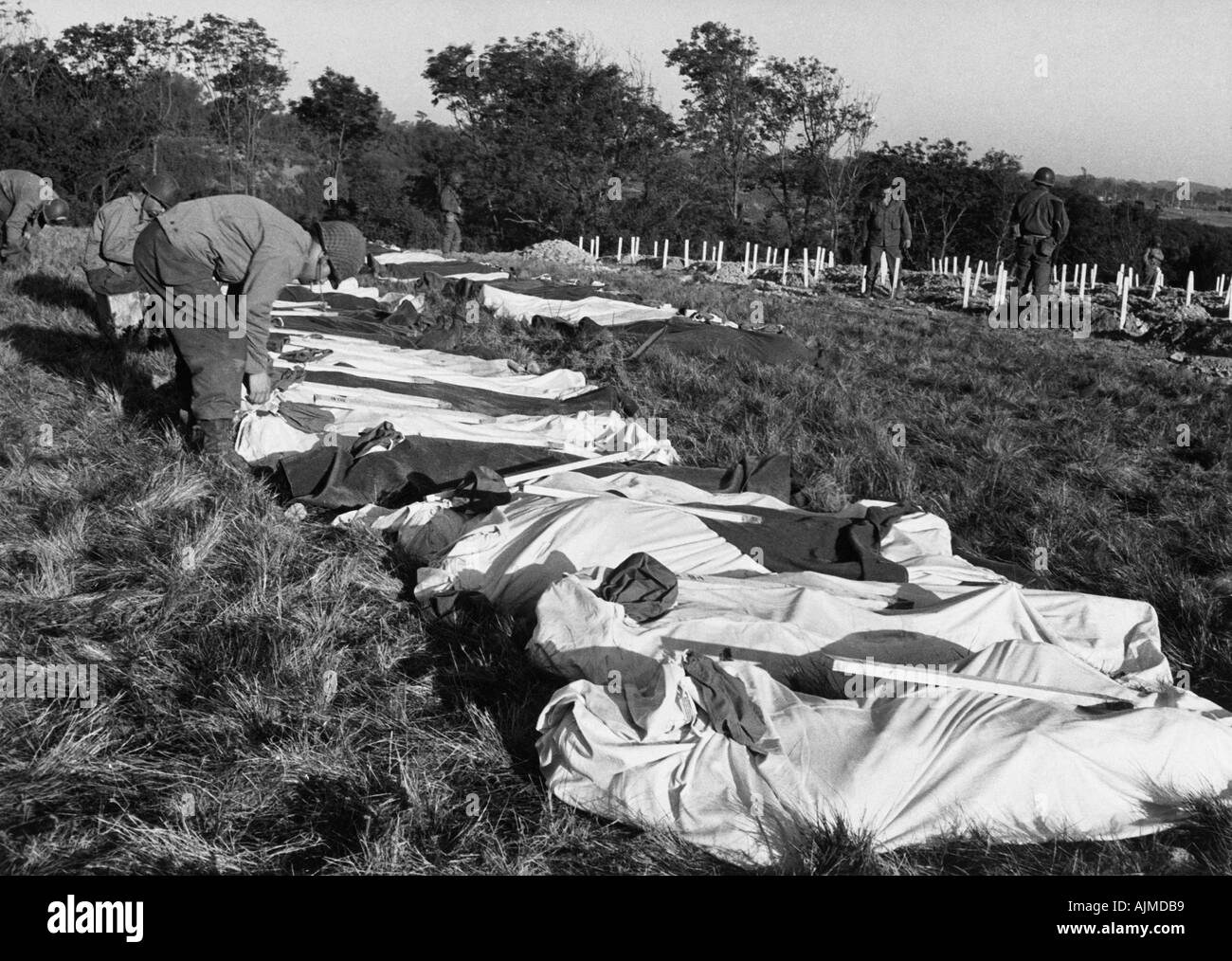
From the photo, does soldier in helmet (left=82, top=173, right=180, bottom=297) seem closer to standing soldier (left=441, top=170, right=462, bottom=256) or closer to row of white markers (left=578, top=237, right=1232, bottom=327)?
row of white markers (left=578, top=237, right=1232, bottom=327)

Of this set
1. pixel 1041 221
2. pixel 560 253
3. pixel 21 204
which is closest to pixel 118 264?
pixel 21 204

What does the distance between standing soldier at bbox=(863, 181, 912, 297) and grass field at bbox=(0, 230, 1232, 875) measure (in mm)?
9160

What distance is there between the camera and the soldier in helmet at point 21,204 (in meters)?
10.9

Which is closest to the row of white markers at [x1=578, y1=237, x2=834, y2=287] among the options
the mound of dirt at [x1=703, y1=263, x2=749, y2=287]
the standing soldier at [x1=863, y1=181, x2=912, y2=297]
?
the mound of dirt at [x1=703, y1=263, x2=749, y2=287]

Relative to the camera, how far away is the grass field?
8.62 feet

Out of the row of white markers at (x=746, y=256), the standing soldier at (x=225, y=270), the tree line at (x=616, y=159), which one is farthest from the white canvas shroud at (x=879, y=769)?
the tree line at (x=616, y=159)

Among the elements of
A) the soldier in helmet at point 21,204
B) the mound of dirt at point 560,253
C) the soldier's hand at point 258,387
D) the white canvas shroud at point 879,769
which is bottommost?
the white canvas shroud at point 879,769

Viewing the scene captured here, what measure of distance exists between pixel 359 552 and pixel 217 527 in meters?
0.59

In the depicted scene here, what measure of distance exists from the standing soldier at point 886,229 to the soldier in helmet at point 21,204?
11598 millimetres

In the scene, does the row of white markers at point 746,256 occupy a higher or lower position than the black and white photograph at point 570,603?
higher

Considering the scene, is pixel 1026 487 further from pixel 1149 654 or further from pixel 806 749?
pixel 806 749

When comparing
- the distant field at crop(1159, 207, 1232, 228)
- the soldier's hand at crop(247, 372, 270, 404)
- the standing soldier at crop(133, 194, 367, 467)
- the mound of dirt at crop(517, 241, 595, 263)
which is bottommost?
the soldier's hand at crop(247, 372, 270, 404)

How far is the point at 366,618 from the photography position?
12.9 ft

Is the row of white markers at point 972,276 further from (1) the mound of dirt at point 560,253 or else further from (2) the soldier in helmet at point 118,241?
(2) the soldier in helmet at point 118,241
